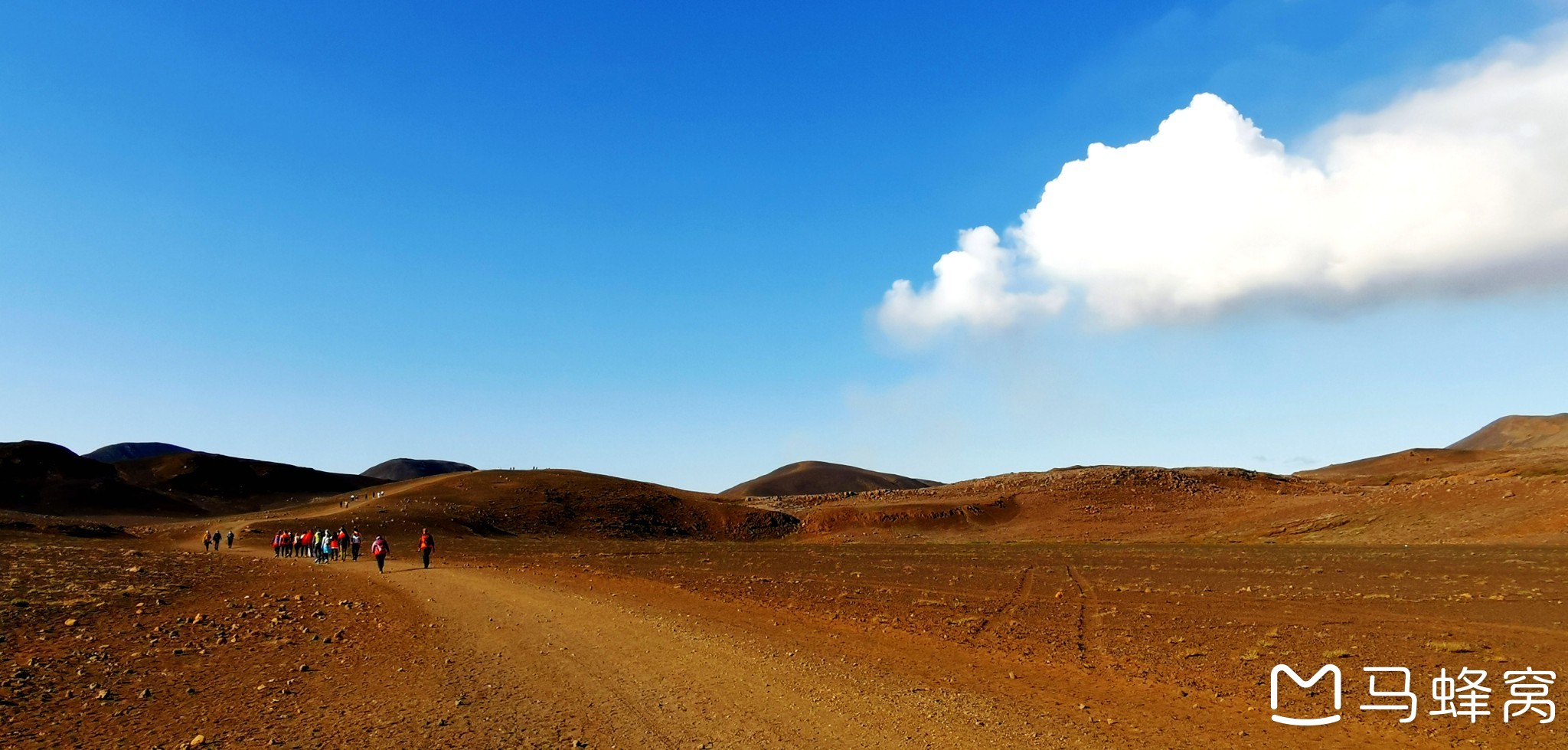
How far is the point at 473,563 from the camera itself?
36.5m

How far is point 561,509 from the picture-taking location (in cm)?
8544

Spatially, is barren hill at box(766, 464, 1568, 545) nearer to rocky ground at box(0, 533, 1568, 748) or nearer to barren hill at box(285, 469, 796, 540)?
barren hill at box(285, 469, 796, 540)

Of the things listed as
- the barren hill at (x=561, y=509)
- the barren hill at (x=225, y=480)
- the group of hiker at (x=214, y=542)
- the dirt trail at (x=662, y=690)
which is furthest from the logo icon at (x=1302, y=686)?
the barren hill at (x=225, y=480)

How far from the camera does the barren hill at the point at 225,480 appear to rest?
126 m

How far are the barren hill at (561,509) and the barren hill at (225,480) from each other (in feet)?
140

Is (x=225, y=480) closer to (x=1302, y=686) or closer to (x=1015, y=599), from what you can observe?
(x=1015, y=599)

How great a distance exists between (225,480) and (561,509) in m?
83.2

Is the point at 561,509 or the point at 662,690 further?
the point at 561,509

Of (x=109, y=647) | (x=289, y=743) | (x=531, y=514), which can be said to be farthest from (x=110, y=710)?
(x=531, y=514)

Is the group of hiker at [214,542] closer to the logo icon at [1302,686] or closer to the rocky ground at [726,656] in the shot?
the rocky ground at [726,656]

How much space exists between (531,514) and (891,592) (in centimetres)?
6354

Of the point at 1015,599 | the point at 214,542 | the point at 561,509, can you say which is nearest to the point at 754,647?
the point at 1015,599

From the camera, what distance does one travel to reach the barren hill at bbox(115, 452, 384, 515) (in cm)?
12575

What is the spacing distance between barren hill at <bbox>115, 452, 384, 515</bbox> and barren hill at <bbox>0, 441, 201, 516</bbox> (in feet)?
33.9
